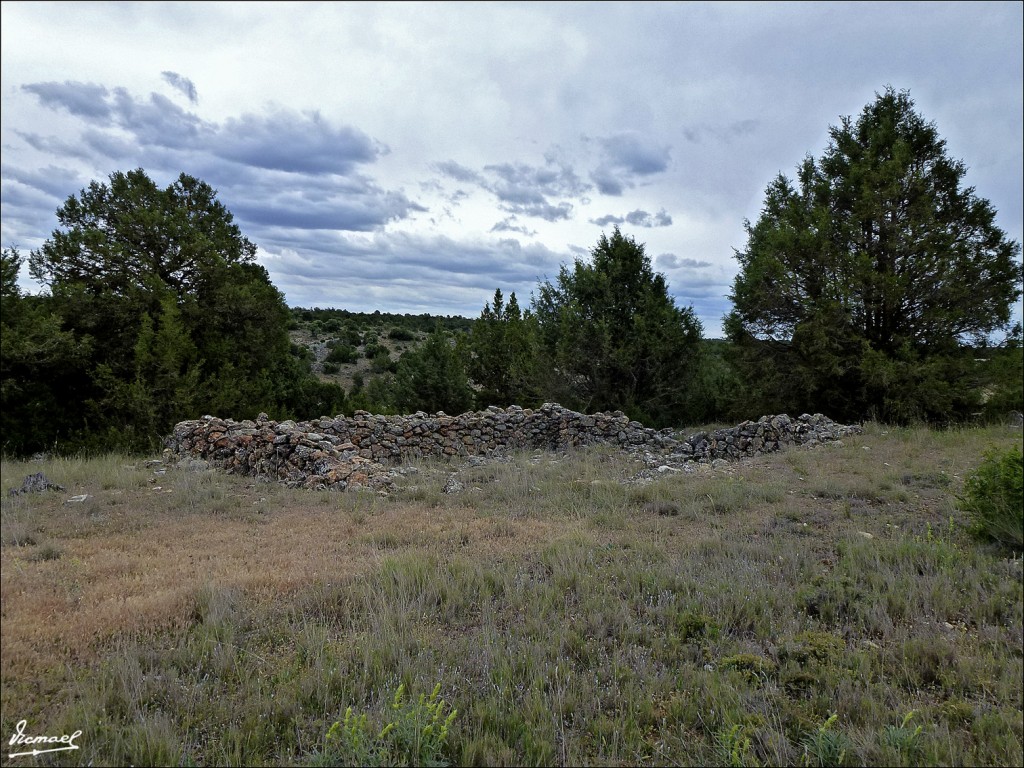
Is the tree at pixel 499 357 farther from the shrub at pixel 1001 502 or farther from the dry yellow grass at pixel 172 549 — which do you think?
the shrub at pixel 1001 502

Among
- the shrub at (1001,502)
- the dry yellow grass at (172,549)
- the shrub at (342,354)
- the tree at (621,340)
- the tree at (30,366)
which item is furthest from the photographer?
the shrub at (342,354)

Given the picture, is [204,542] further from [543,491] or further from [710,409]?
[710,409]

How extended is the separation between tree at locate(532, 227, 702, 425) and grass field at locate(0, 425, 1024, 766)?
11.4m

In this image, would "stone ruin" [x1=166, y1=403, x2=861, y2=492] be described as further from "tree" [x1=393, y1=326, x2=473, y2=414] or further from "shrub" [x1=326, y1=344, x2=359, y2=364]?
"shrub" [x1=326, y1=344, x2=359, y2=364]

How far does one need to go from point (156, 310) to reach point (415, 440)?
923 cm

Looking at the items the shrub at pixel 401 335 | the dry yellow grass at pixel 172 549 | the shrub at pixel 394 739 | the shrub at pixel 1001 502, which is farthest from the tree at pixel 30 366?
the shrub at pixel 401 335

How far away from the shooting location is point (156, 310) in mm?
16297

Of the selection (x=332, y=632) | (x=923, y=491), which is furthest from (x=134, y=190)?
(x=923, y=491)

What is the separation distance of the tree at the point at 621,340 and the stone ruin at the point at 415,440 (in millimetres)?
2517

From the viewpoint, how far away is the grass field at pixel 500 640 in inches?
104

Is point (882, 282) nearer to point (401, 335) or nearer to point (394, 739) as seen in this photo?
point (394, 739)

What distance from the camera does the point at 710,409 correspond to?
763 inches

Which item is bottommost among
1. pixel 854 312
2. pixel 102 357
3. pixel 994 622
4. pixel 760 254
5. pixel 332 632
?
pixel 332 632

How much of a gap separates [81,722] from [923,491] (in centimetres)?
903
